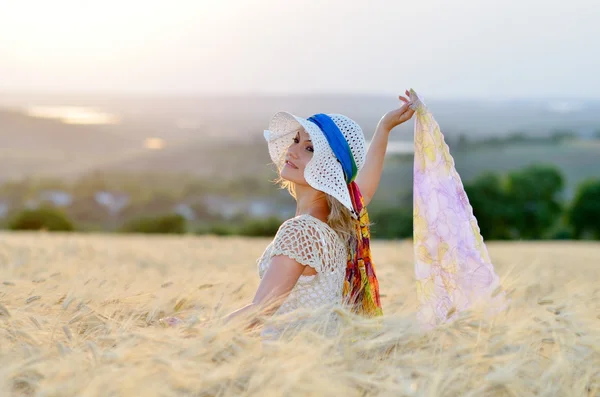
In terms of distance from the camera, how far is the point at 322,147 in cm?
333

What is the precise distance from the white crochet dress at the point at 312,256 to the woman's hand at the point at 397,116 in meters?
0.71

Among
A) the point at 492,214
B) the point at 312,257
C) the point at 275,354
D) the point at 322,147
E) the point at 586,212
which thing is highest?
the point at 322,147

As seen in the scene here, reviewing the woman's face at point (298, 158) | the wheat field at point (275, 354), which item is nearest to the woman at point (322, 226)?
the woman's face at point (298, 158)

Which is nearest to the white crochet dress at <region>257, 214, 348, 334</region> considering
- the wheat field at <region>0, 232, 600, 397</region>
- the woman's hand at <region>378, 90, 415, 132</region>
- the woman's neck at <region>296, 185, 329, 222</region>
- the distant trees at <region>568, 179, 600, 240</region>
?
the woman's neck at <region>296, 185, 329, 222</region>

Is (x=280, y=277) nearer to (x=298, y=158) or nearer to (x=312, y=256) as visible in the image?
(x=312, y=256)

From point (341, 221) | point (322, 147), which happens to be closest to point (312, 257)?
point (341, 221)

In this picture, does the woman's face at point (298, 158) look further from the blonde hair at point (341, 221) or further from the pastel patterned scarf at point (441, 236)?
the pastel patterned scarf at point (441, 236)

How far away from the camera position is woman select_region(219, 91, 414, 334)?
10.4ft

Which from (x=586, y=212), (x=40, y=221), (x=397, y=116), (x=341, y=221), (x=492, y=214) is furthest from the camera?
(x=492, y=214)

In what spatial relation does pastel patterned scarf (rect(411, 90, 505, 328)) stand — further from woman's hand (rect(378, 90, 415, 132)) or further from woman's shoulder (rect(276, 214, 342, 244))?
woman's shoulder (rect(276, 214, 342, 244))

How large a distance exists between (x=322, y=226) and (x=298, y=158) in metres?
0.38

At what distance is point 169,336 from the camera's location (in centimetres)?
237

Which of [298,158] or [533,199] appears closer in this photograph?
[298,158]

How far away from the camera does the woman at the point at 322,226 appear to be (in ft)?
10.4
